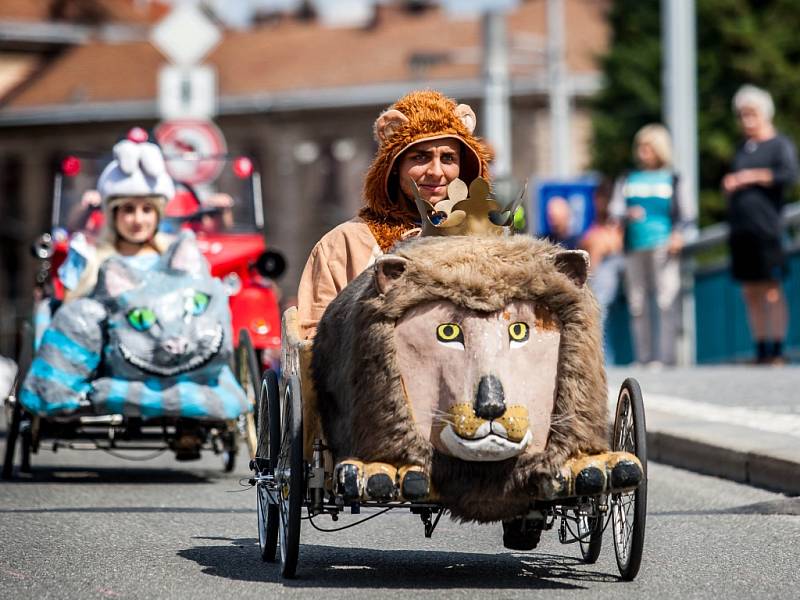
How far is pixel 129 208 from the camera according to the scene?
1220 cm

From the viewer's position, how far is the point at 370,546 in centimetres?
Result: 870

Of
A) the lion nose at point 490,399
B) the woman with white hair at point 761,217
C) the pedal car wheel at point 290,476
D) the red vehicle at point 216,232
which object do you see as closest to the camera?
the lion nose at point 490,399

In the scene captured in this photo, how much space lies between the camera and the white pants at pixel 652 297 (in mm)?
18625

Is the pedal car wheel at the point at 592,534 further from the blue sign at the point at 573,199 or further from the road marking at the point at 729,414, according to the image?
the blue sign at the point at 573,199

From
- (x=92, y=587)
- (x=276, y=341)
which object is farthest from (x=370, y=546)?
(x=276, y=341)

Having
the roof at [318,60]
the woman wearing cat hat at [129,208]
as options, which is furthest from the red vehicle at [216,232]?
the roof at [318,60]

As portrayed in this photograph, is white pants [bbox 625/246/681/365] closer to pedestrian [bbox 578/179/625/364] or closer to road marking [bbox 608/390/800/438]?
pedestrian [bbox 578/179/625/364]

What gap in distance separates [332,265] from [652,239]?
1044 cm

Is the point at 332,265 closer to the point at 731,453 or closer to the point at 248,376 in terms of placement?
the point at 248,376

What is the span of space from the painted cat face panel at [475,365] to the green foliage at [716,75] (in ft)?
212

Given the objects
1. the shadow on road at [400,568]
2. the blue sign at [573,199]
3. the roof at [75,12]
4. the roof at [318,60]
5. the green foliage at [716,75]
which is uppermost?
the roof at [75,12]

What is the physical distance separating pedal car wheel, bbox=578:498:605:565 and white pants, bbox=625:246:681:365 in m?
10.3

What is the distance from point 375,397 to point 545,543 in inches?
79.1

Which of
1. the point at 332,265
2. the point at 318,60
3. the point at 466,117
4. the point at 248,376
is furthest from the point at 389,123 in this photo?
the point at 318,60
